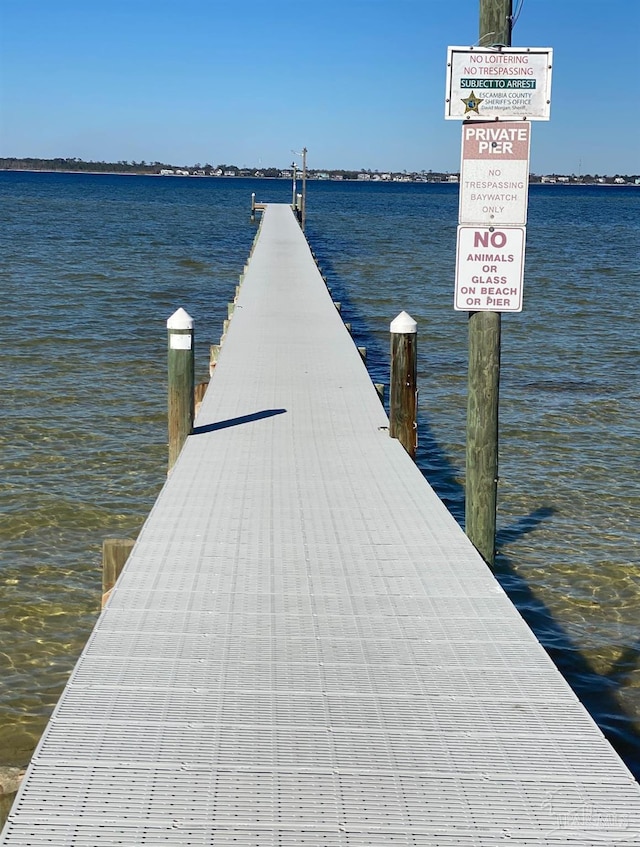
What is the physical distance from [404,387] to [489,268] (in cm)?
286

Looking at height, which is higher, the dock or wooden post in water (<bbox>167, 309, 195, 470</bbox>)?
wooden post in water (<bbox>167, 309, 195, 470</bbox>)

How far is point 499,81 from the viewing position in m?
6.04

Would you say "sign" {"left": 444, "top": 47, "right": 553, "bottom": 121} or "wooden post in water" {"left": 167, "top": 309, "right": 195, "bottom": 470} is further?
"wooden post in water" {"left": 167, "top": 309, "right": 195, "bottom": 470}

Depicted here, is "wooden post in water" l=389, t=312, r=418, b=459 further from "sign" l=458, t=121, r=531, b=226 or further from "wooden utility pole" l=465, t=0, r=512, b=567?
"sign" l=458, t=121, r=531, b=226

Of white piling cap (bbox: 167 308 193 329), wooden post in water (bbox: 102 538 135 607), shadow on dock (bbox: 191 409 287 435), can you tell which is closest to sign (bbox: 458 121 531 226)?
wooden post in water (bbox: 102 538 135 607)

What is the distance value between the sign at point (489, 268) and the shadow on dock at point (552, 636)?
7.50ft

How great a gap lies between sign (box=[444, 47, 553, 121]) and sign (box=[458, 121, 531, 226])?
11cm

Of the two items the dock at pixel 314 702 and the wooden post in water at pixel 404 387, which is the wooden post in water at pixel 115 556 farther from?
the wooden post in water at pixel 404 387

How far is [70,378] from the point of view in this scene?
15.7m

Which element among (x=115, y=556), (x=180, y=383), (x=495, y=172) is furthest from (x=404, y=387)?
(x=115, y=556)

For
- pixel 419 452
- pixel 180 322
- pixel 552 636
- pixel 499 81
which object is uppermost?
pixel 499 81

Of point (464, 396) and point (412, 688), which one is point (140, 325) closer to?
point (464, 396)

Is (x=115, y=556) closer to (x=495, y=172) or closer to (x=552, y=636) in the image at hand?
(x=495, y=172)

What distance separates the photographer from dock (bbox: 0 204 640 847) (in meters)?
3.36
